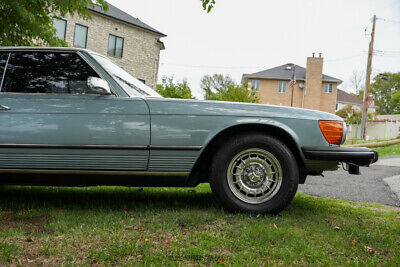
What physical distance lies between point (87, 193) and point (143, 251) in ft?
7.50

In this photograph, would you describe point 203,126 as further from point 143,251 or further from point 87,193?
point 87,193

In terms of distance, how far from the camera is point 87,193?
170 inches

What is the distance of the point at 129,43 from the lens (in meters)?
22.6

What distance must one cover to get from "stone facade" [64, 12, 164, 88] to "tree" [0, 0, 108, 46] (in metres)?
13.8

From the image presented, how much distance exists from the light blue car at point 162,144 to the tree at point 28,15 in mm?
3316

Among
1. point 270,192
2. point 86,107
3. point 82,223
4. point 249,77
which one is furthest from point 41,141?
point 249,77

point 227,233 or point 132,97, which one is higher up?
point 132,97

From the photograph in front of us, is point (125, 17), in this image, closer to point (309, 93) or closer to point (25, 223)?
point (25, 223)

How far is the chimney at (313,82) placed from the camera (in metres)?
37.9

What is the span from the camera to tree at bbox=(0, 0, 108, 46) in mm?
5868

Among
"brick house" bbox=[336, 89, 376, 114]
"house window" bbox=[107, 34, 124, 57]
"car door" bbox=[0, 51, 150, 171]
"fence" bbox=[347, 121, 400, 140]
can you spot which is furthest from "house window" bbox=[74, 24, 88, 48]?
"brick house" bbox=[336, 89, 376, 114]

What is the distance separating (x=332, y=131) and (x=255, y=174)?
2.93 ft

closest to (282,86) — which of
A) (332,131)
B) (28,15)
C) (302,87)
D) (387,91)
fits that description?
(302,87)

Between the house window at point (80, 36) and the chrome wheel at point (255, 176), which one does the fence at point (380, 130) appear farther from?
the chrome wheel at point (255, 176)
